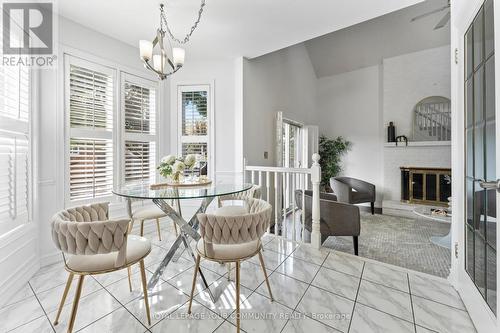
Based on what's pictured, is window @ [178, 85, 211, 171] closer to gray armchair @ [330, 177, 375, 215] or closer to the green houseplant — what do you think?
gray armchair @ [330, 177, 375, 215]

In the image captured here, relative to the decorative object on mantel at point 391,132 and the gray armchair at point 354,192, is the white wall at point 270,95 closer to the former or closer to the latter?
the gray armchair at point 354,192

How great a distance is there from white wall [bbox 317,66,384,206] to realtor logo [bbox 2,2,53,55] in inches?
226

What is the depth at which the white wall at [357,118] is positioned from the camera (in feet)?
18.1

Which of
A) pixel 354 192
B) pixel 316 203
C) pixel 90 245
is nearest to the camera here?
pixel 90 245

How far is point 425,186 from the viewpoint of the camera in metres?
4.70

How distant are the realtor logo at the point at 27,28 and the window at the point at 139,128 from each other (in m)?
0.84

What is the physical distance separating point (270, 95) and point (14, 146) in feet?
11.4

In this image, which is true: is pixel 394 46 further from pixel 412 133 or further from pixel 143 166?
pixel 143 166

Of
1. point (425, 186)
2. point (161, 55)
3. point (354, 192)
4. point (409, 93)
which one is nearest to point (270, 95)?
point (161, 55)

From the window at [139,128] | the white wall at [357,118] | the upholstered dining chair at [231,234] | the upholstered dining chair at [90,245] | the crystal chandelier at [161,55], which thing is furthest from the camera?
the white wall at [357,118]

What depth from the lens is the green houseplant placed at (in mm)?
5871

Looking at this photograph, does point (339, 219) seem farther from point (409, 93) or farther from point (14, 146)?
point (409, 93)

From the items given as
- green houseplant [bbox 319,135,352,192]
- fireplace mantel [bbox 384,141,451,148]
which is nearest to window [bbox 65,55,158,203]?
green houseplant [bbox 319,135,352,192]

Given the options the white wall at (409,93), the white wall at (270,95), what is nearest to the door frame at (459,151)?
the white wall at (270,95)
